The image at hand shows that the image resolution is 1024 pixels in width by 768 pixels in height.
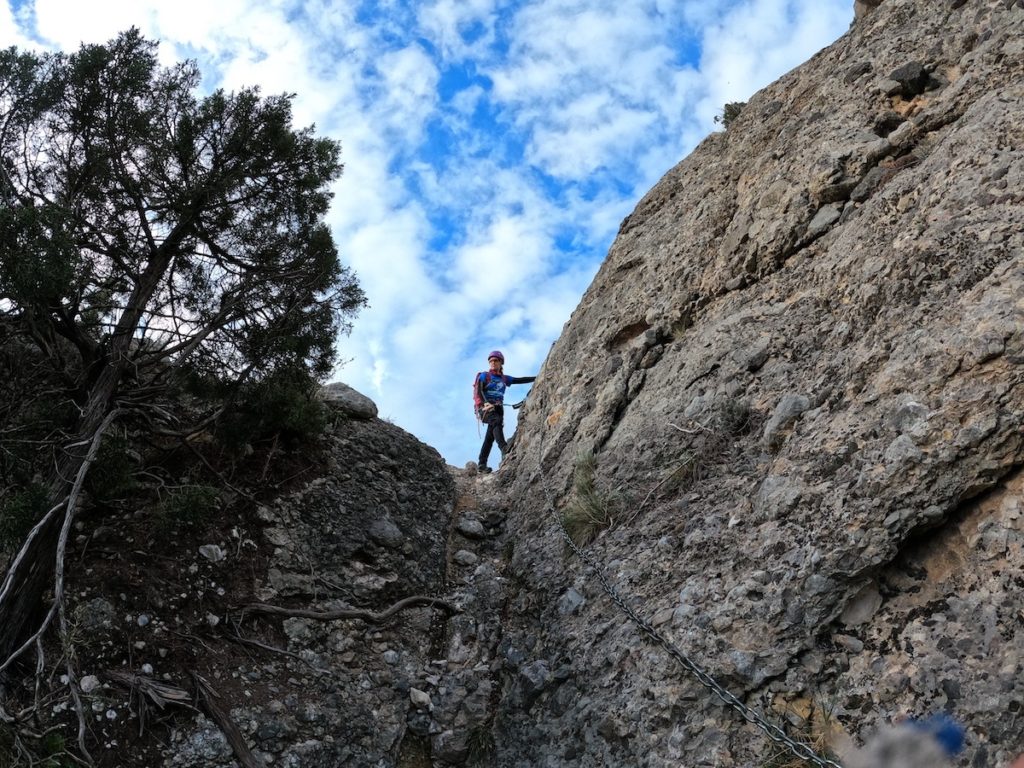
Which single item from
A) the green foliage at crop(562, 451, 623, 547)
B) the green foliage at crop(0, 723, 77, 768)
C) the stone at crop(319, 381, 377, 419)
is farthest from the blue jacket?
the green foliage at crop(0, 723, 77, 768)

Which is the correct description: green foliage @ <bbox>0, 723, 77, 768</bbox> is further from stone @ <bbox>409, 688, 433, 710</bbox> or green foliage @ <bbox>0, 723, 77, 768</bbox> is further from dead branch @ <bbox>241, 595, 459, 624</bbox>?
stone @ <bbox>409, 688, 433, 710</bbox>

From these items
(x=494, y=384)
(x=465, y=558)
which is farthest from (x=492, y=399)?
(x=465, y=558)

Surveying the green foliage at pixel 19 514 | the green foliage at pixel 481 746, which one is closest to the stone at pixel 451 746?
the green foliage at pixel 481 746

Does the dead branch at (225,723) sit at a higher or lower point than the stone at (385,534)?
lower

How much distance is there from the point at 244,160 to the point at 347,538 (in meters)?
4.73

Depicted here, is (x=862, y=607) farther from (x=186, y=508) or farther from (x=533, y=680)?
(x=186, y=508)

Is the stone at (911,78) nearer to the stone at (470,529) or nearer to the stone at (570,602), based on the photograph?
the stone at (570,602)

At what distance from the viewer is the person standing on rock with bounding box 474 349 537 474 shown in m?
13.9

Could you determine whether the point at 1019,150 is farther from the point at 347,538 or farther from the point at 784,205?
the point at 347,538

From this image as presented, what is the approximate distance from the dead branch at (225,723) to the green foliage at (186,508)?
5.61ft

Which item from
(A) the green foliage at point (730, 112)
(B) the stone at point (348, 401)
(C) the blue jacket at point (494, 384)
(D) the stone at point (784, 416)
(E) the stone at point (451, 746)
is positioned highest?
(A) the green foliage at point (730, 112)

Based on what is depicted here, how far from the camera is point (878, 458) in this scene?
17.7 ft

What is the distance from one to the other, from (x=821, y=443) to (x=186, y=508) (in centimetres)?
581

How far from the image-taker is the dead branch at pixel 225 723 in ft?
21.0
